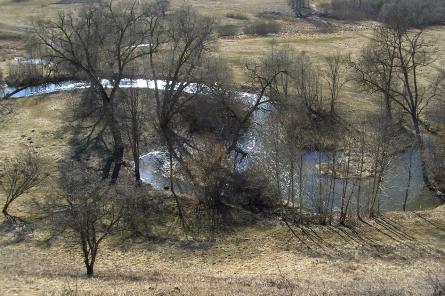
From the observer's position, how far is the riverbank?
68.1 feet

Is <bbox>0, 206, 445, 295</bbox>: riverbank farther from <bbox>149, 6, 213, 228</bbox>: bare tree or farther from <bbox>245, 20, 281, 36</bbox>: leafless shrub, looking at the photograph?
<bbox>245, 20, 281, 36</bbox>: leafless shrub

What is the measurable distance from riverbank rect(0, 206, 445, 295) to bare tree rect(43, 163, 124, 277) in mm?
1014

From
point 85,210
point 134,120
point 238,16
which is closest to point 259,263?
point 85,210

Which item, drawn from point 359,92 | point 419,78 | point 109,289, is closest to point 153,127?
point 359,92

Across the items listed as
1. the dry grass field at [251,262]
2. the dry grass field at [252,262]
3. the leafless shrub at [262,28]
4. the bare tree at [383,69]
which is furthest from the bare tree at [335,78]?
the leafless shrub at [262,28]

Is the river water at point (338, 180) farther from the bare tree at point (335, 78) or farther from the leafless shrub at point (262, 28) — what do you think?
the leafless shrub at point (262, 28)

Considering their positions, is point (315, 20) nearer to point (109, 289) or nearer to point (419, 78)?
point (419, 78)

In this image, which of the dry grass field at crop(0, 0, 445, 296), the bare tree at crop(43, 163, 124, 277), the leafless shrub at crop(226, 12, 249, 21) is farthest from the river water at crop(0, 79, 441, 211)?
the leafless shrub at crop(226, 12, 249, 21)

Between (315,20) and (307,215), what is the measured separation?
63.9 meters

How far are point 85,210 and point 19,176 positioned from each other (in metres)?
13.9

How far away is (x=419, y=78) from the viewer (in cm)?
5616

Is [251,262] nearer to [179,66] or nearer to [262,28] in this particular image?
[179,66]

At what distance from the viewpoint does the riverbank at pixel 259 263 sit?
2075 centimetres

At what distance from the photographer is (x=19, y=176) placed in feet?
110
